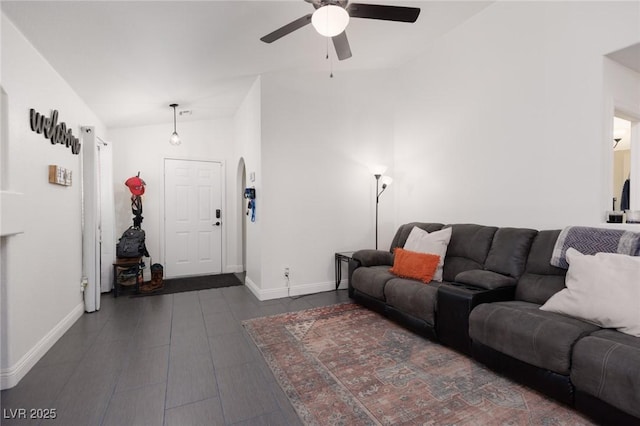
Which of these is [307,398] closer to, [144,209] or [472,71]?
[472,71]

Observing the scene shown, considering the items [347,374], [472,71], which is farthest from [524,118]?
[347,374]

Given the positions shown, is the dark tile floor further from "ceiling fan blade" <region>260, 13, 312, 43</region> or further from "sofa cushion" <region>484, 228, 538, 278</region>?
"ceiling fan blade" <region>260, 13, 312, 43</region>

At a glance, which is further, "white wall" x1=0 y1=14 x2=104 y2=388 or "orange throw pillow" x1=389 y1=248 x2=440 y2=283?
"orange throw pillow" x1=389 y1=248 x2=440 y2=283

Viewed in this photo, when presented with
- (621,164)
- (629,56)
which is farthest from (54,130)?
(621,164)

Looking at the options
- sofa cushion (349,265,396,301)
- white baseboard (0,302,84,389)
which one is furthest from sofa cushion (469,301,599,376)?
white baseboard (0,302,84,389)

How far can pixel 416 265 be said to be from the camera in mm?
3023

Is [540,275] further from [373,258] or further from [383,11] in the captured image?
[383,11]

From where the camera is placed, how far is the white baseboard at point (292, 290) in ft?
12.5

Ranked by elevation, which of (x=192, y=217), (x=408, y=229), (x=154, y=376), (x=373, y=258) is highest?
(x=192, y=217)

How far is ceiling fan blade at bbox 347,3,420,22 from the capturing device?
2.10 meters

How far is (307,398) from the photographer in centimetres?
184

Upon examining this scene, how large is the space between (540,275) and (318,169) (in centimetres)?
271

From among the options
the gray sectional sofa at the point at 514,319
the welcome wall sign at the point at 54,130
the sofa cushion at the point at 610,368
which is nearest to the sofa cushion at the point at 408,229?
the gray sectional sofa at the point at 514,319

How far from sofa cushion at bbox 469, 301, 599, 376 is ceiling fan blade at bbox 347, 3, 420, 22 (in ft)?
7.21
